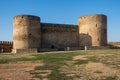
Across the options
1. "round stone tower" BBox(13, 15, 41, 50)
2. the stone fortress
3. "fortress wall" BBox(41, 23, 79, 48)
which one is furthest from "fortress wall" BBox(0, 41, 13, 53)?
"fortress wall" BBox(41, 23, 79, 48)

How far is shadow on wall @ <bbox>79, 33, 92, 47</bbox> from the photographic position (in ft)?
97.5

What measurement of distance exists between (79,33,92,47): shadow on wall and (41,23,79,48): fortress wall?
720mm

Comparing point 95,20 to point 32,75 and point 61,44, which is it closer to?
point 61,44

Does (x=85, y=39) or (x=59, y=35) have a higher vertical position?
(x=59, y=35)

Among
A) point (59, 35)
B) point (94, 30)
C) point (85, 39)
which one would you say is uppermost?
point (94, 30)

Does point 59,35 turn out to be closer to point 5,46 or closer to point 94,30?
point 94,30

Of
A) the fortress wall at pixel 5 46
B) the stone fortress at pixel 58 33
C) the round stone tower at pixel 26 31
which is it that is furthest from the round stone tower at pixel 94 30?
the fortress wall at pixel 5 46

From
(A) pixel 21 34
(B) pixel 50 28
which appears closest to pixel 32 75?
(A) pixel 21 34

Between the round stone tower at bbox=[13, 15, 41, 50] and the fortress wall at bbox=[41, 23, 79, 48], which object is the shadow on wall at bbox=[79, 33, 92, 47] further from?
the round stone tower at bbox=[13, 15, 41, 50]

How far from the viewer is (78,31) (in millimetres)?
30891

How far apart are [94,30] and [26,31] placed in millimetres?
8941

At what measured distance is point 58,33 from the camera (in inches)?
1177

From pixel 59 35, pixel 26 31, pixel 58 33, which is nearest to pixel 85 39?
pixel 59 35

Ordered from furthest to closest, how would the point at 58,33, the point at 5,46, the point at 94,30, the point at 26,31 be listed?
the point at 5,46
the point at 58,33
the point at 94,30
the point at 26,31
